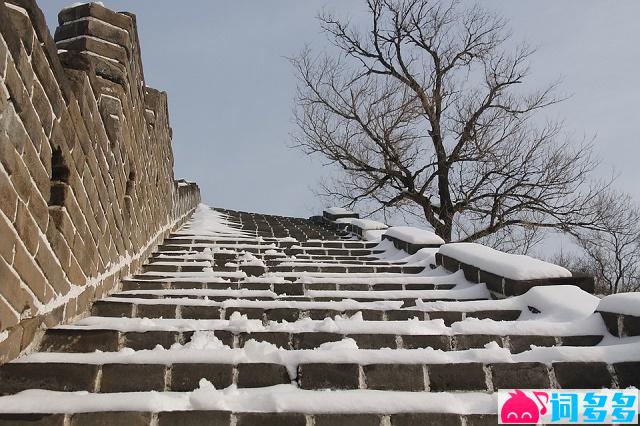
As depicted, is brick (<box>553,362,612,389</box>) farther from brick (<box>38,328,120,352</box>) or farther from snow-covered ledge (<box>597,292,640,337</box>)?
brick (<box>38,328,120,352</box>)

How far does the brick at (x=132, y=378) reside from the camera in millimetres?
1755

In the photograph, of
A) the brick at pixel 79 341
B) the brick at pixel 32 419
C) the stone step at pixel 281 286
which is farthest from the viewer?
the stone step at pixel 281 286

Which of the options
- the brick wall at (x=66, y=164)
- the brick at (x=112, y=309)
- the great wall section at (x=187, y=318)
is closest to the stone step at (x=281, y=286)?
the great wall section at (x=187, y=318)

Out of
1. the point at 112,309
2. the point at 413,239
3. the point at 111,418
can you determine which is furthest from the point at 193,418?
the point at 413,239

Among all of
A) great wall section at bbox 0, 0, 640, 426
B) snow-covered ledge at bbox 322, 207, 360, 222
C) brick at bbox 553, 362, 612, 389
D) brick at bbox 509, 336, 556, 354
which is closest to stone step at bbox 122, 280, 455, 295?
great wall section at bbox 0, 0, 640, 426

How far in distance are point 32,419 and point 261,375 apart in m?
0.73

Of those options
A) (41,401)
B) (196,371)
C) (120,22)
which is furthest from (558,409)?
(120,22)

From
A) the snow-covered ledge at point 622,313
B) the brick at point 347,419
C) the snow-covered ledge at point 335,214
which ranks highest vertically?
the snow-covered ledge at point 335,214

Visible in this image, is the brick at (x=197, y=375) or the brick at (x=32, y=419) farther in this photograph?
the brick at (x=197, y=375)

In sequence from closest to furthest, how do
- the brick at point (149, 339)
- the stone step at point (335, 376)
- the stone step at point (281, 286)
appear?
1. the stone step at point (335, 376)
2. the brick at point (149, 339)
3. the stone step at point (281, 286)

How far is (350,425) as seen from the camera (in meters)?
1.58

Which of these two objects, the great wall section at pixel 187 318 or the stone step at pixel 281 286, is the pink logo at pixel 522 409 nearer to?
the great wall section at pixel 187 318

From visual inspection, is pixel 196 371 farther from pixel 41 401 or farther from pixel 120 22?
pixel 120 22

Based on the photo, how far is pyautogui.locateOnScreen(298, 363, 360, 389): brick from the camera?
70.6 inches
